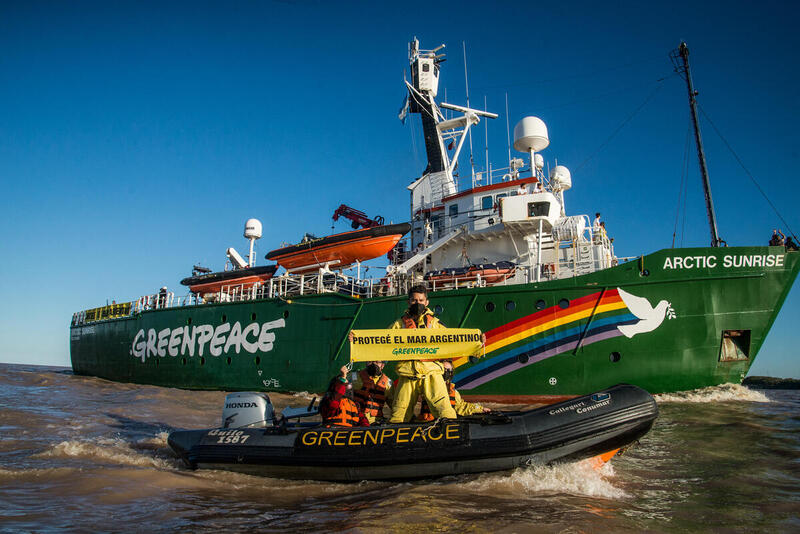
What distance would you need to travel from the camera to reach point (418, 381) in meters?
5.55

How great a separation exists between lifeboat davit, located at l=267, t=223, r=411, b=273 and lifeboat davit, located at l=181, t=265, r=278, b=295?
3.34 feet

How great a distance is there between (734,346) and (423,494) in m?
10.3

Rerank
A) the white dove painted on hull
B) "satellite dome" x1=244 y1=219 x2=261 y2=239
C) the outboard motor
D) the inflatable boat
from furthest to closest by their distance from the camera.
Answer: "satellite dome" x1=244 y1=219 x2=261 y2=239
the white dove painted on hull
the outboard motor
the inflatable boat

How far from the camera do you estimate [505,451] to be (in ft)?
16.7

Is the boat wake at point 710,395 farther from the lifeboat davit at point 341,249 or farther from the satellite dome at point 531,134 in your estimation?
the lifeboat davit at point 341,249

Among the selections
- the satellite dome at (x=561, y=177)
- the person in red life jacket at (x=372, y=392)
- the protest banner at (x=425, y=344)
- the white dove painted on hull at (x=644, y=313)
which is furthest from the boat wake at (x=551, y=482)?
the satellite dome at (x=561, y=177)

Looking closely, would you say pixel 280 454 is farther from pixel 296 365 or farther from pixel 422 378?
pixel 296 365

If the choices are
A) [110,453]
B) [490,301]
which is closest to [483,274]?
[490,301]

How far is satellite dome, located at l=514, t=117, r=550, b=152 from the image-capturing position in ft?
50.7

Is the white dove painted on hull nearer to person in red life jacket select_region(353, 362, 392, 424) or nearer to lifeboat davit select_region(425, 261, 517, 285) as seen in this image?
lifeboat davit select_region(425, 261, 517, 285)

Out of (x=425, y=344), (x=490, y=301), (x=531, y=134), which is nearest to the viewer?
(x=425, y=344)

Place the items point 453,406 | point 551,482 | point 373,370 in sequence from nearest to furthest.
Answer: point 551,482, point 453,406, point 373,370

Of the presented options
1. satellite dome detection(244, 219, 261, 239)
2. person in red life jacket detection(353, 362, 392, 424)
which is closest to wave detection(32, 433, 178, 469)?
person in red life jacket detection(353, 362, 392, 424)

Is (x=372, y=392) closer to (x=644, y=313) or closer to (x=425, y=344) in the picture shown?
(x=425, y=344)
